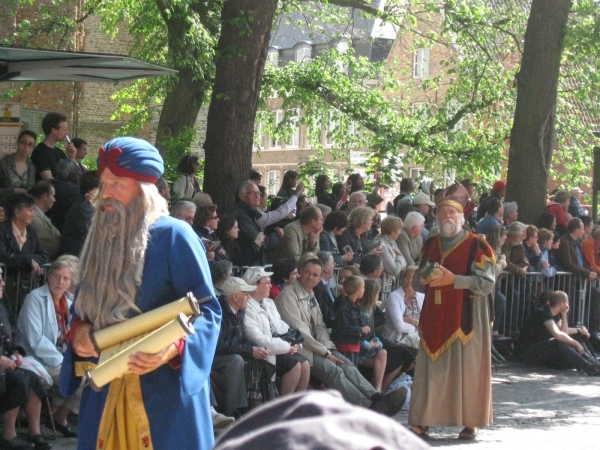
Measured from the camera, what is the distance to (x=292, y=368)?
943 centimetres

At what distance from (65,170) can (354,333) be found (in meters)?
3.41

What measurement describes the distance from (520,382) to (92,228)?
9.08 meters

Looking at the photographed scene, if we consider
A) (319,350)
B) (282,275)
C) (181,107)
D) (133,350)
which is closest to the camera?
(133,350)

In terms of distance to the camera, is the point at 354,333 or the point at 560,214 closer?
the point at 354,333

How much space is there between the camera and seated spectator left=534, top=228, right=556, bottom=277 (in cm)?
1465

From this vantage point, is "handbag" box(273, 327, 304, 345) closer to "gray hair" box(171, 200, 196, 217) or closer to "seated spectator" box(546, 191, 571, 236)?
"gray hair" box(171, 200, 196, 217)

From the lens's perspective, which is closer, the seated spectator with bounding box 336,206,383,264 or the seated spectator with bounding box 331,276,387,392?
the seated spectator with bounding box 331,276,387,392

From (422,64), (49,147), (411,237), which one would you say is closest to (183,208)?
(49,147)

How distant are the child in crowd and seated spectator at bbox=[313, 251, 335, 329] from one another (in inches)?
4.4

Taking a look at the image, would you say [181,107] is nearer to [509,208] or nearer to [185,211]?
[509,208]

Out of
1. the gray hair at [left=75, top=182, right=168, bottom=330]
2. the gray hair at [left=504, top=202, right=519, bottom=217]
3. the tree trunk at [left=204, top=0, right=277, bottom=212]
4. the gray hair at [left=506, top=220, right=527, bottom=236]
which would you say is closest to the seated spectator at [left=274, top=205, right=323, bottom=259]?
the tree trunk at [left=204, top=0, right=277, bottom=212]

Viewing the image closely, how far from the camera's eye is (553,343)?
A: 44.2ft

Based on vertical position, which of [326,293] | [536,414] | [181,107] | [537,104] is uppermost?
[537,104]

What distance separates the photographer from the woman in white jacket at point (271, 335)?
9.20m
